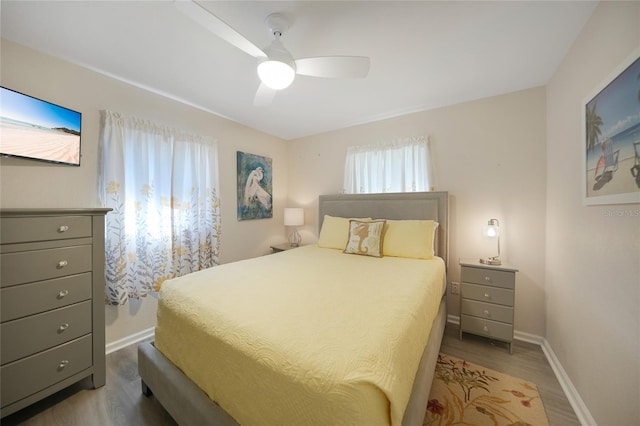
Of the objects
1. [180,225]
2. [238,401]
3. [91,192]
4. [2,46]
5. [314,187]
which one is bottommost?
[238,401]

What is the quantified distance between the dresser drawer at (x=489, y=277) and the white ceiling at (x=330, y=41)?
177cm

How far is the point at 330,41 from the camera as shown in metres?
1.61

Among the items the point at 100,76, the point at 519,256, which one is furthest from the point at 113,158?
the point at 519,256

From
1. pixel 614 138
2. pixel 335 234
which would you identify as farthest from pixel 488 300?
pixel 335 234

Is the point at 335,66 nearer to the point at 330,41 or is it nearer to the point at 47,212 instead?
the point at 330,41

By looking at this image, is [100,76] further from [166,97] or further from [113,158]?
[113,158]

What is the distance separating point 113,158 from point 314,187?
243cm

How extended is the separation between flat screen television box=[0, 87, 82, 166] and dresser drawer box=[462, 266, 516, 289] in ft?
11.6

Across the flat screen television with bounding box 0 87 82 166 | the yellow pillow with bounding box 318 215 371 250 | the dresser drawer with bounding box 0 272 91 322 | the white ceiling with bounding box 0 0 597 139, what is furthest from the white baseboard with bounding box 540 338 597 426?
the flat screen television with bounding box 0 87 82 166

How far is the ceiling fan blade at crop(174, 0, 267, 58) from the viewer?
1.02m

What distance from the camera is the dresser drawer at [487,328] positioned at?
6.58 feet

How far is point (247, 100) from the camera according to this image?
2514mm

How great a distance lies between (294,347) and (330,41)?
1897mm

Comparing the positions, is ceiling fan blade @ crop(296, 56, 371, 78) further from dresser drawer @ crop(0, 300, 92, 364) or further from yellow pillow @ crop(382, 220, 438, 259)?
dresser drawer @ crop(0, 300, 92, 364)
